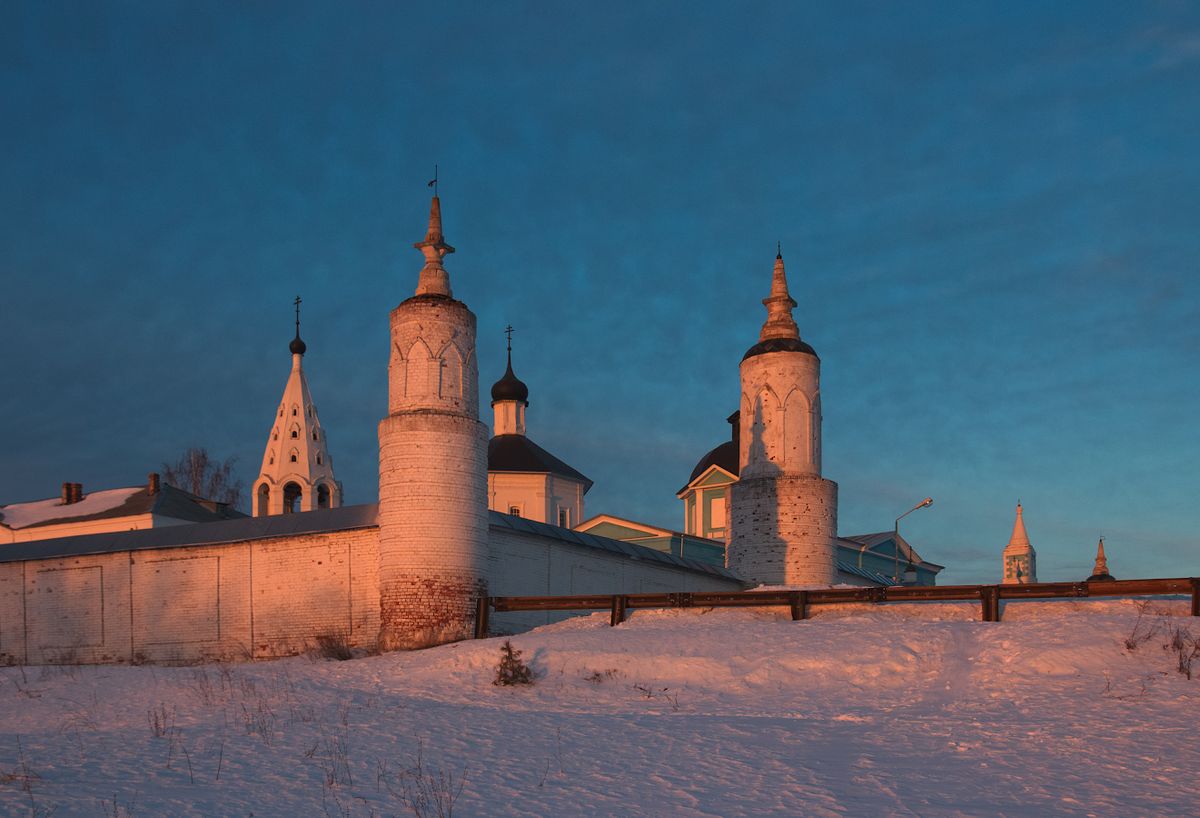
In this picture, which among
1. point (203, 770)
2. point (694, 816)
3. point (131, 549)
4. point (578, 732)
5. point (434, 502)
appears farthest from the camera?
point (131, 549)

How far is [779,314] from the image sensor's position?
34.8 metres

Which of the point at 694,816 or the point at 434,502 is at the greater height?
the point at 434,502

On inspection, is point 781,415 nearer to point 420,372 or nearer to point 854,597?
point 420,372

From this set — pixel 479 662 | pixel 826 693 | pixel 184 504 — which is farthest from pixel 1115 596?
pixel 184 504

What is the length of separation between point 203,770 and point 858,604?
14173 mm

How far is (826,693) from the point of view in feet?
55.1

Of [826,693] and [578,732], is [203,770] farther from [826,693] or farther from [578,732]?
[826,693]

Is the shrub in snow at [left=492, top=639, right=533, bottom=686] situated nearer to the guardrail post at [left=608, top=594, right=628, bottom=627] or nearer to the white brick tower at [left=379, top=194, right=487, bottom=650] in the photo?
the guardrail post at [left=608, top=594, right=628, bottom=627]

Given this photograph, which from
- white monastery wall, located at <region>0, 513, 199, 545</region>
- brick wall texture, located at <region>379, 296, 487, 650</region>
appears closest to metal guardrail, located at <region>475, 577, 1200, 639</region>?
brick wall texture, located at <region>379, 296, 487, 650</region>

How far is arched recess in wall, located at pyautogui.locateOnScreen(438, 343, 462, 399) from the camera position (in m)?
26.7

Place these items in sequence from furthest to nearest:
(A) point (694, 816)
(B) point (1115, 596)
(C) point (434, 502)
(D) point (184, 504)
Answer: (D) point (184, 504) < (C) point (434, 502) < (B) point (1115, 596) < (A) point (694, 816)

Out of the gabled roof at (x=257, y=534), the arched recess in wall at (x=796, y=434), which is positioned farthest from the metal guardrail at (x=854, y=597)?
the arched recess in wall at (x=796, y=434)

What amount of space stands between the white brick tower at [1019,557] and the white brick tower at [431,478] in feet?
146

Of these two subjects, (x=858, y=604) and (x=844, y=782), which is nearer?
(x=844, y=782)
